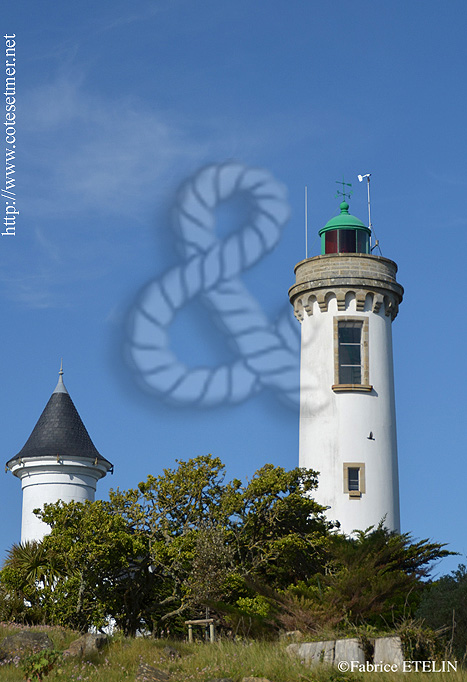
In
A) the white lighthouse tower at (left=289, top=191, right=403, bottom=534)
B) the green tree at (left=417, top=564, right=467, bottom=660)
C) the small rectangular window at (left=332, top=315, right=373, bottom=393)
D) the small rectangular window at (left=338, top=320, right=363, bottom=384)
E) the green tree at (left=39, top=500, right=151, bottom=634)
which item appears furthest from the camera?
the small rectangular window at (left=338, top=320, right=363, bottom=384)

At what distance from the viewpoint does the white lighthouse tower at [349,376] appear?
128 ft

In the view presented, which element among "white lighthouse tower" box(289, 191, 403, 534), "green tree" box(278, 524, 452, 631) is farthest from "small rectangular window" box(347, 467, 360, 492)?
"green tree" box(278, 524, 452, 631)

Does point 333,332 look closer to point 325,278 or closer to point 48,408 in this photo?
point 325,278

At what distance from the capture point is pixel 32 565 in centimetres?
2917

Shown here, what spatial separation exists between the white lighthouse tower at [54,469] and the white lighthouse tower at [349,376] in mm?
8457

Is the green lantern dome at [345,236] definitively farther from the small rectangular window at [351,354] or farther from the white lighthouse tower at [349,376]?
the small rectangular window at [351,354]

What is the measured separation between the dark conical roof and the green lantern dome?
12539mm

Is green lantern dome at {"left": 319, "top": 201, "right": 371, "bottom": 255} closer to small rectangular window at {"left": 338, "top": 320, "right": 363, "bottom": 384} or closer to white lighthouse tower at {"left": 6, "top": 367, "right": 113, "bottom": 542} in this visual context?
small rectangular window at {"left": 338, "top": 320, "right": 363, "bottom": 384}

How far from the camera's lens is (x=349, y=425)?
3981 cm

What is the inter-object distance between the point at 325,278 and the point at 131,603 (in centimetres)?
1680

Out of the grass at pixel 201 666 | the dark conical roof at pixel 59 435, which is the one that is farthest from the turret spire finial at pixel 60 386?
the grass at pixel 201 666

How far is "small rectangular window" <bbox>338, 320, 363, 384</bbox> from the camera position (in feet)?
135

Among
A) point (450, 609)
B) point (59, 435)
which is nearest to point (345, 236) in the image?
point (59, 435)

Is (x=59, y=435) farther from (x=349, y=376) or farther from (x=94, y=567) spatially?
(x=94, y=567)
